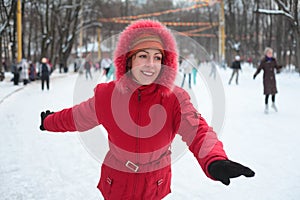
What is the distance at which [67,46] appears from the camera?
37.2 metres

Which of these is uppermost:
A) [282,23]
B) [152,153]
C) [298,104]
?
[282,23]

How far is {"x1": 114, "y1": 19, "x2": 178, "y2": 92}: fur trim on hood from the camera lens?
1978 mm

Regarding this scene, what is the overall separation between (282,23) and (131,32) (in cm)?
2850

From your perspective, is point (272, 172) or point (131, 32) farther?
point (272, 172)

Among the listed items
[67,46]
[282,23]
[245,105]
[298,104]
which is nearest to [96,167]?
[245,105]

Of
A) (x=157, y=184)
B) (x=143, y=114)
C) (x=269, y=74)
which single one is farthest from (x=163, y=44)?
(x=269, y=74)

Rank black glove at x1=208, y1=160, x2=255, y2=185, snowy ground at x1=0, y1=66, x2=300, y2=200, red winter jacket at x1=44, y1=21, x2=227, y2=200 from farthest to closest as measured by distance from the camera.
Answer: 1. snowy ground at x1=0, y1=66, x2=300, y2=200
2. red winter jacket at x1=44, y1=21, x2=227, y2=200
3. black glove at x1=208, y1=160, x2=255, y2=185

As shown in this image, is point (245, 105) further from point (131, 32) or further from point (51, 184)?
point (131, 32)

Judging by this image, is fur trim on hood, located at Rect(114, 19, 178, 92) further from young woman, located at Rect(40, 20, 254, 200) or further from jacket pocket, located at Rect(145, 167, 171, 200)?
jacket pocket, located at Rect(145, 167, 171, 200)

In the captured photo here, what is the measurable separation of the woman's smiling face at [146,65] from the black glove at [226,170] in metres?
0.59

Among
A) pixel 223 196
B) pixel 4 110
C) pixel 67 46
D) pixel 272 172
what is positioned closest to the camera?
pixel 223 196

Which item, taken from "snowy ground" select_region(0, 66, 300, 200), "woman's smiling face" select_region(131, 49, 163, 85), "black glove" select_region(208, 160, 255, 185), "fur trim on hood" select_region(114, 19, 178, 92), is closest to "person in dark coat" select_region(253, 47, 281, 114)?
"snowy ground" select_region(0, 66, 300, 200)

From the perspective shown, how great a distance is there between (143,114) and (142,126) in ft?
0.21

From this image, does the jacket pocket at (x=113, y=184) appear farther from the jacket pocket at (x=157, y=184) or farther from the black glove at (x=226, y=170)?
the black glove at (x=226, y=170)
